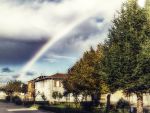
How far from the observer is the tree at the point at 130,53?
103 feet

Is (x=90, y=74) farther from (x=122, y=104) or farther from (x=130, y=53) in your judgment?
(x=122, y=104)

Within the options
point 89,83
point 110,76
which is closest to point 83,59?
point 89,83

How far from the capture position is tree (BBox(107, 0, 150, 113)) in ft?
103

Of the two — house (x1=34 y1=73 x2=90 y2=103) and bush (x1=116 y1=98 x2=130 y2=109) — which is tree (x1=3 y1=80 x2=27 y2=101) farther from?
bush (x1=116 y1=98 x2=130 y2=109)

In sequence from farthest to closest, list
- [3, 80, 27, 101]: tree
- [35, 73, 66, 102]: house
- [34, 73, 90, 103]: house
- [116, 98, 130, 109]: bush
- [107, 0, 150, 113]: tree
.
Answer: [3, 80, 27, 101]: tree < [35, 73, 66, 102]: house < [34, 73, 90, 103]: house < [116, 98, 130, 109]: bush < [107, 0, 150, 113]: tree

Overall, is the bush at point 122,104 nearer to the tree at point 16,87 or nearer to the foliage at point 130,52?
the foliage at point 130,52

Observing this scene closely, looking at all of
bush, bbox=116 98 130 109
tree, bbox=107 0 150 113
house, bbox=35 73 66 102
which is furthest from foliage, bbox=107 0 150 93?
house, bbox=35 73 66 102

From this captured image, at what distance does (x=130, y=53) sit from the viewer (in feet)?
104

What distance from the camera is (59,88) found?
100812 millimetres

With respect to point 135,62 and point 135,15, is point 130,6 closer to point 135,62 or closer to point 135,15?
point 135,15

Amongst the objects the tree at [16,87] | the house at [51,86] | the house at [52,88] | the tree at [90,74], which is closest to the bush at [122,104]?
the tree at [90,74]

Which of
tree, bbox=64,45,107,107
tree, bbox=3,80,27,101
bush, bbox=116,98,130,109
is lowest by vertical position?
bush, bbox=116,98,130,109

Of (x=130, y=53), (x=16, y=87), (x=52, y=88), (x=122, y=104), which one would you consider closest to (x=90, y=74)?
(x=130, y=53)

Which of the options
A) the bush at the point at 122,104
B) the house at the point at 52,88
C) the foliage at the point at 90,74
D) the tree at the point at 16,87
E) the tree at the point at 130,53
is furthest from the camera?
the tree at the point at 16,87
